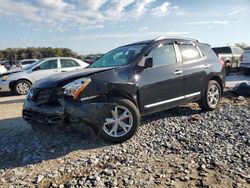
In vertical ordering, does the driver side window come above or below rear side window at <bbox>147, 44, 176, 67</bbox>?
below

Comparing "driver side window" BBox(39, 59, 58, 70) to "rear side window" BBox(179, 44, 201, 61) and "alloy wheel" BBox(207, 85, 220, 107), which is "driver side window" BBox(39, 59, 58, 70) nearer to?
"rear side window" BBox(179, 44, 201, 61)

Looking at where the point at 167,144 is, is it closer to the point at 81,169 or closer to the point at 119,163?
the point at 119,163

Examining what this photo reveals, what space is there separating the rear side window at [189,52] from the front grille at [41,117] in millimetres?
3121

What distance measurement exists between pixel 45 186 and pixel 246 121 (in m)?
4.30

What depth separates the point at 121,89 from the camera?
17.6 ft

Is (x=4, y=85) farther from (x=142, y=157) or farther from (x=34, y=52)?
(x=34, y=52)

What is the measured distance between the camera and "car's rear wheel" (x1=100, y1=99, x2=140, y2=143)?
5.14 m

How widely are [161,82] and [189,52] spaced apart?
55.4 inches

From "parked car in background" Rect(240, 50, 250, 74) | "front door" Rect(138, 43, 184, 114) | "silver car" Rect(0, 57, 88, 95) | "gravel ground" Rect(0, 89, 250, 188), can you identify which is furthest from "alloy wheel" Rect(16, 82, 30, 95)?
"parked car in background" Rect(240, 50, 250, 74)

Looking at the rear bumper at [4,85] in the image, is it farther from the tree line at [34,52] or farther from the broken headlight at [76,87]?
the tree line at [34,52]

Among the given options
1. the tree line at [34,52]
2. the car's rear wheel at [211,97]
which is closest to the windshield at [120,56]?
the car's rear wheel at [211,97]

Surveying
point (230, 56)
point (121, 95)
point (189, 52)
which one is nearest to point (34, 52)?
point (230, 56)

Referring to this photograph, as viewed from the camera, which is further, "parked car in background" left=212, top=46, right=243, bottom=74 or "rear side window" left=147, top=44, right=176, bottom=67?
"parked car in background" left=212, top=46, right=243, bottom=74

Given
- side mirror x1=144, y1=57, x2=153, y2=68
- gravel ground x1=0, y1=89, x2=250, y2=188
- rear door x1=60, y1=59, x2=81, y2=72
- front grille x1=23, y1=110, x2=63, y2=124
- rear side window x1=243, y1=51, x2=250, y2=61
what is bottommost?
gravel ground x1=0, y1=89, x2=250, y2=188
